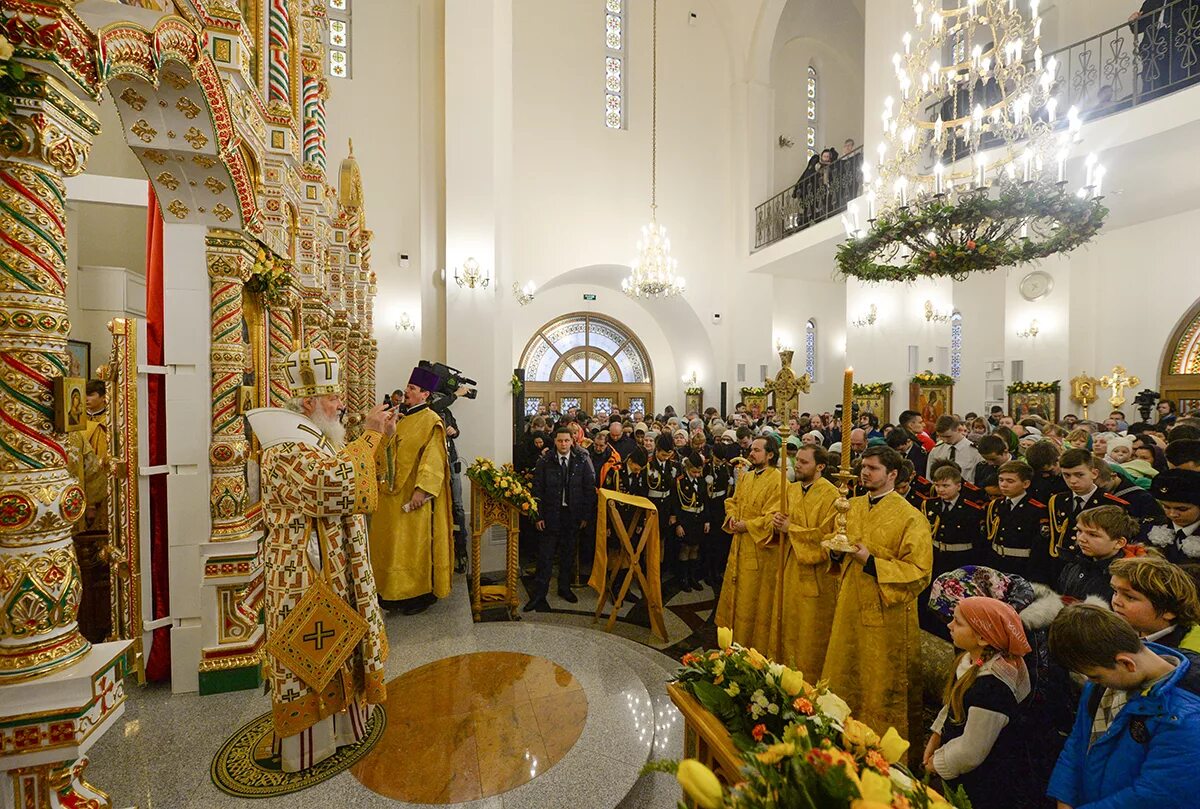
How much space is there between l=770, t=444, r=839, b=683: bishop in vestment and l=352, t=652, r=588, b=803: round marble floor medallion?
1.59m

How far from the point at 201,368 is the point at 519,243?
11.5 meters

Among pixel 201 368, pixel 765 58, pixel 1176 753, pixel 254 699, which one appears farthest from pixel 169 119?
pixel 765 58

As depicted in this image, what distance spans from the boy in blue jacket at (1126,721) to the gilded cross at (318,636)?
2.98 m

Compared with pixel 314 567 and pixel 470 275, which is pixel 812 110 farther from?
pixel 314 567

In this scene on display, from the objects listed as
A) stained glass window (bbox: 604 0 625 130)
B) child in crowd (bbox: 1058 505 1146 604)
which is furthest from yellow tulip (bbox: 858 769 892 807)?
stained glass window (bbox: 604 0 625 130)

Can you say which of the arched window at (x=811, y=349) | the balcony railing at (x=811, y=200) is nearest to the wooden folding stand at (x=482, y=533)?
the balcony railing at (x=811, y=200)

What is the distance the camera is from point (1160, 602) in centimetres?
198

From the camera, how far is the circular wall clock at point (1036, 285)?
1314cm

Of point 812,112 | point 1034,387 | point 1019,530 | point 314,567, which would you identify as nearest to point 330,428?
point 314,567

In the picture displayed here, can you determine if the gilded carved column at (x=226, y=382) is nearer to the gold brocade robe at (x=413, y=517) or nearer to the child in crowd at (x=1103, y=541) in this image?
the gold brocade robe at (x=413, y=517)

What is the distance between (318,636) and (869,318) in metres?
12.0

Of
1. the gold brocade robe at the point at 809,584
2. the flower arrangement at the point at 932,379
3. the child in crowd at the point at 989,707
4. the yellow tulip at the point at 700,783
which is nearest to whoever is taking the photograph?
the yellow tulip at the point at 700,783

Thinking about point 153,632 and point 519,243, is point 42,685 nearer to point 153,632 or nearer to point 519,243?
point 153,632

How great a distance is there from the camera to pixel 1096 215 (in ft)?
15.3
